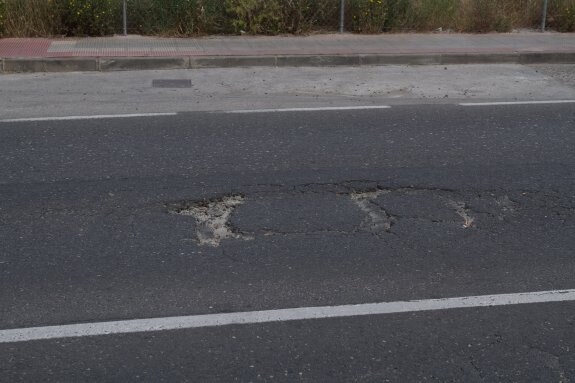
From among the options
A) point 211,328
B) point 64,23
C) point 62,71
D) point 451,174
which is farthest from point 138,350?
point 64,23

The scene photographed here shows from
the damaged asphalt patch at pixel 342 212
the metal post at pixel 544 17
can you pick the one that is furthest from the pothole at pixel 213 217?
the metal post at pixel 544 17

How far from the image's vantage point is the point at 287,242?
614 centimetres

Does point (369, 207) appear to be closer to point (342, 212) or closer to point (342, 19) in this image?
point (342, 212)

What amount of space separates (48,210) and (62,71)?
5.72 meters

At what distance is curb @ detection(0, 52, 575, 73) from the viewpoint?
11.8 m

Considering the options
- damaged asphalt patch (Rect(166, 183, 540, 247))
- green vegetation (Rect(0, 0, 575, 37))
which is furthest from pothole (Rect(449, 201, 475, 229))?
green vegetation (Rect(0, 0, 575, 37))

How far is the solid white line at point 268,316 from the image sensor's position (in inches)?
191

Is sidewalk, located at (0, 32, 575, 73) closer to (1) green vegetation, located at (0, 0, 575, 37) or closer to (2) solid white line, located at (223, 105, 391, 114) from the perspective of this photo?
(1) green vegetation, located at (0, 0, 575, 37)

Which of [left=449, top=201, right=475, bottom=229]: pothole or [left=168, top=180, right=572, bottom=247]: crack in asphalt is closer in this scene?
[left=168, top=180, right=572, bottom=247]: crack in asphalt

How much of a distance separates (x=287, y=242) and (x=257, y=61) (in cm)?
668

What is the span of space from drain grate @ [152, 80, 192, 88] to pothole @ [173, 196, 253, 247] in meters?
4.57

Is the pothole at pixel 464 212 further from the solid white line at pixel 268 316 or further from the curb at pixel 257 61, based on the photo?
the curb at pixel 257 61

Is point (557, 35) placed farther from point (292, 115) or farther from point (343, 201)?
point (343, 201)

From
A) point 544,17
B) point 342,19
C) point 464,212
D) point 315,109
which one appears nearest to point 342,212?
point 464,212
